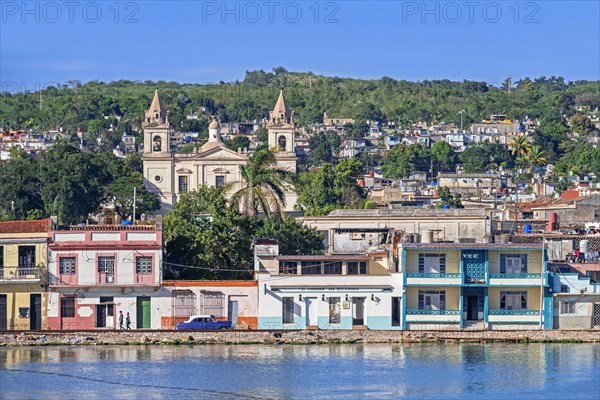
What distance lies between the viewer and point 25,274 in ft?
189

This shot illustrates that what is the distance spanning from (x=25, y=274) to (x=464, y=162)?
13007 cm

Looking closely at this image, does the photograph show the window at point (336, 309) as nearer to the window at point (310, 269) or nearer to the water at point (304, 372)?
the window at point (310, 269)

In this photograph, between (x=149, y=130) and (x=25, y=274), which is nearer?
(x=25, y=274)

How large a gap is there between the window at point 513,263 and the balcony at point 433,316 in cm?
203

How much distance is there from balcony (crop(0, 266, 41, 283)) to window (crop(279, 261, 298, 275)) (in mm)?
7521

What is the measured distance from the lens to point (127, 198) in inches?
4043

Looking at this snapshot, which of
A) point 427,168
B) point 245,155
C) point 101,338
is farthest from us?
point 427,168

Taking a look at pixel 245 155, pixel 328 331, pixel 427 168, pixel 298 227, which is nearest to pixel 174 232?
pixel 298 227

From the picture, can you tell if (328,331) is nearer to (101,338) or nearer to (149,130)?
(101,338)

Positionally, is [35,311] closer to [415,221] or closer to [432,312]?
[432,312]

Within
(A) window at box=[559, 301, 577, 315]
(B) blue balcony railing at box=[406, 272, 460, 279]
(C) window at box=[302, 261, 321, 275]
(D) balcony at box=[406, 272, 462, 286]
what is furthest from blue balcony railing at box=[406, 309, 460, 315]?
(A) window at box=[559, 301, 577, 315]

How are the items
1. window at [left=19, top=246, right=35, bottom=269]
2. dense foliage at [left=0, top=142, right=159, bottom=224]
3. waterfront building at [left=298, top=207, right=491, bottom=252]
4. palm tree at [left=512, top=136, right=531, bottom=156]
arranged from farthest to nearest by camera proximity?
palm tree at [left=512, top=136, right=531, bottom=156] < dense foliage at [left=0, top=142, right=159, bottom=224] < waterfront building at [left=298, top=207, right=491, bottom=252] < window at [left=19, top=246, right=35, bottom=269]

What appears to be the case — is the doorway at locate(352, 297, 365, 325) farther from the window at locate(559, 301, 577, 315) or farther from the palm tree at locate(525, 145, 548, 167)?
the palm tree at locate(525, 145, 548, 167)

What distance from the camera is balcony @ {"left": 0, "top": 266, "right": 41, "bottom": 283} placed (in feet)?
188
